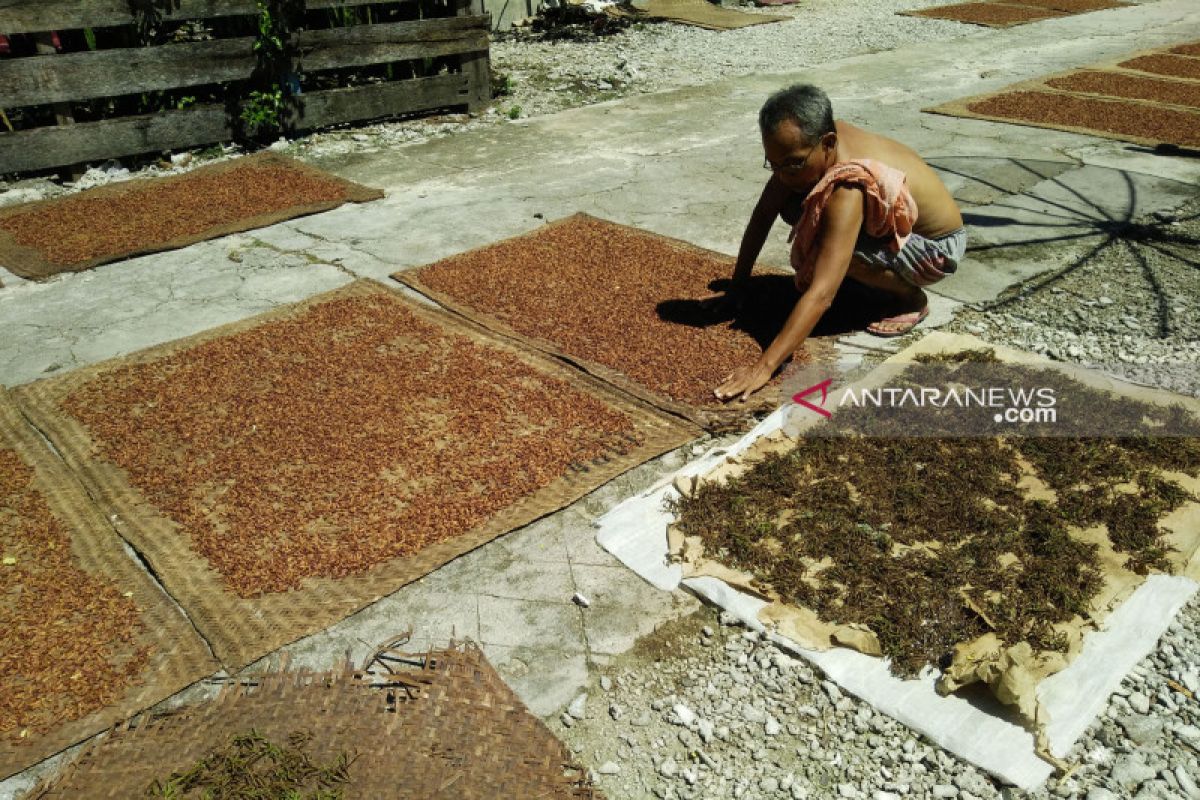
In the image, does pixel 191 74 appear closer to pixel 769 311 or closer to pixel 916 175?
pixel 769 311

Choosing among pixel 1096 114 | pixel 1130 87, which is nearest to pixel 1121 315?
pixel 1096 114

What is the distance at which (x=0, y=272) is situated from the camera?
165 inches

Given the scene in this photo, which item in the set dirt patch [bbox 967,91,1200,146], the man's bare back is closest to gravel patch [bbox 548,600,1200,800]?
the man's bare back

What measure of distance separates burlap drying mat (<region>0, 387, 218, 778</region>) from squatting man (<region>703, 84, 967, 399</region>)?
176cm

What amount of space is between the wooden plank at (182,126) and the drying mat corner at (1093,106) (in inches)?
151

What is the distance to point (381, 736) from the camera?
1.78m

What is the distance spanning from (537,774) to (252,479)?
1.36 metres

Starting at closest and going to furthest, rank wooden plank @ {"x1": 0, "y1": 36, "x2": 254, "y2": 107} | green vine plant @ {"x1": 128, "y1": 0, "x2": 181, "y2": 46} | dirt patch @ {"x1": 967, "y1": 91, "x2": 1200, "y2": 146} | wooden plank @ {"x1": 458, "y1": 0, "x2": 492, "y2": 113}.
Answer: wooden plank @ {"x1": 0, "y1": 36, "x2": 254, "y2": 107}
green vine plant @ {"x1": 128, "y1": 0, "x2": 181, "y2": 46}
dirt patch @ {"x1": 967, "y1": 91, "x2": 1200, "y2": 146}
wooden plank @ {"x1": 458, "y1": 0, "x2": 492, "y2": 113}

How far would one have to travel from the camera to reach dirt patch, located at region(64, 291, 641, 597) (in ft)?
7.82

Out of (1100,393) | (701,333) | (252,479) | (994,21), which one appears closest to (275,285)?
(252,479)

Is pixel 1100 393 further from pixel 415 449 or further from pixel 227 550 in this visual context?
pixel 227 550

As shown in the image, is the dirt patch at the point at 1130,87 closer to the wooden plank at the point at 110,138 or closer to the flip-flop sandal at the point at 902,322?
the flip-flop sandal at the point at 902,322

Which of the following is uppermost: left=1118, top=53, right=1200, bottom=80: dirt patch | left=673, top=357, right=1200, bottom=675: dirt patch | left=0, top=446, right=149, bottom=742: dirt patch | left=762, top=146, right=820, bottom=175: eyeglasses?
left=762, top=146, right=820, bottom=175: eyeglasses

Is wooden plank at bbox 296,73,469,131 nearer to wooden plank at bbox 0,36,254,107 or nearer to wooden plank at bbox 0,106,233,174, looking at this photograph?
wooden plank at bbox 0,36,254,107
